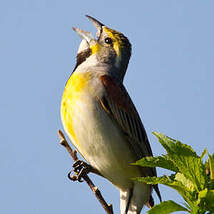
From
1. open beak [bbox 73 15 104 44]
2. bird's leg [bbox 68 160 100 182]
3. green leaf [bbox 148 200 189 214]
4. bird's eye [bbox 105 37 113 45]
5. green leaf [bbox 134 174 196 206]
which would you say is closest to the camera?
green leaf [bbox 148 200 189 214]

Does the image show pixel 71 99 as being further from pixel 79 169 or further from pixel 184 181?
pixel 184 181

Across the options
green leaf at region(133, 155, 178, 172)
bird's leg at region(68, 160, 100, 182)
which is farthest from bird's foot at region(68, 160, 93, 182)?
green leaf at region(133, 155, 178, 172)

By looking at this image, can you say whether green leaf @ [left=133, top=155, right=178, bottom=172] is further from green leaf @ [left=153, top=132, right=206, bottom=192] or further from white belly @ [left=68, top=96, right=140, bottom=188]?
white belly @ [left=68, top=96, right=140, bottom=188]

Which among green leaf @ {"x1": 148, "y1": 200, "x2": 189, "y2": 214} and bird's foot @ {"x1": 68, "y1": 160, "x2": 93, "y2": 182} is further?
bird's foot @ {"x1": 68, "y1": 160, "x2": 93, "y2": 182}

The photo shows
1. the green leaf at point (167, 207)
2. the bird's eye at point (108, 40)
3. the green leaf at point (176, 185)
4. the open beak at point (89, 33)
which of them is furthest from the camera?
the bird's eye at point (108, 40)

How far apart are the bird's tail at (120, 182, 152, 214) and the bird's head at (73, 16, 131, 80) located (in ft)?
5.50

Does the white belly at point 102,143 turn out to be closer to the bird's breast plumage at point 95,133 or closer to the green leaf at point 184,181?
the bird's breast plumage at point 95,133

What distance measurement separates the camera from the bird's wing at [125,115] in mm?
6020

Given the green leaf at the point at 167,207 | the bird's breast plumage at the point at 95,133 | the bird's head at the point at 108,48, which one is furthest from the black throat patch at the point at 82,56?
the green leaf at the point at 167,207

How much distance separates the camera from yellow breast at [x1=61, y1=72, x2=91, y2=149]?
5.81 metres

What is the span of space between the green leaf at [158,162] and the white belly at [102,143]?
2801 mm

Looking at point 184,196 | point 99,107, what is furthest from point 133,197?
point 184,196

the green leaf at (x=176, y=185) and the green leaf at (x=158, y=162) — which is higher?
the green leaf at (x=158, y=162)

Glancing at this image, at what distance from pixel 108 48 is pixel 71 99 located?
4.54 feet
